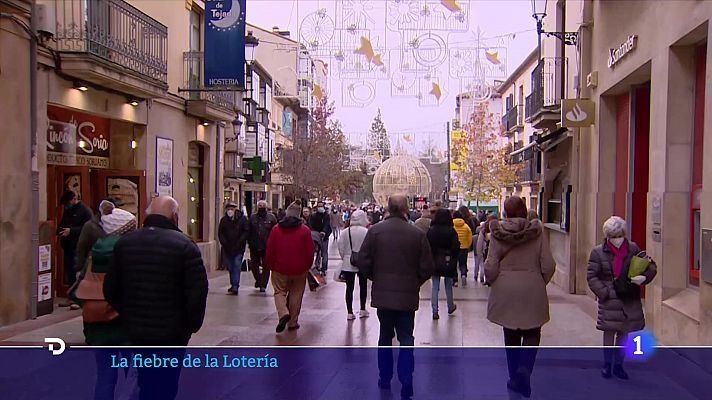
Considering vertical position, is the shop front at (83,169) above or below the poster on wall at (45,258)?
above

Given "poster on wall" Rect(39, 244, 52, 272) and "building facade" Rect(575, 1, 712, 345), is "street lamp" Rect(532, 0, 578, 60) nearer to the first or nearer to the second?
"building facade" Rect(575, 1, 712, 345)

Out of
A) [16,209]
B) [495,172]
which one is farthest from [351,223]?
[495,172]

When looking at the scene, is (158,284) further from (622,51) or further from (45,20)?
(622,51)

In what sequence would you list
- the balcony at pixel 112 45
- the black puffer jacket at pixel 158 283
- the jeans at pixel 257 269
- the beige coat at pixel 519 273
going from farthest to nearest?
A: the jeans at pixel 257 269 < the balcony at pixel 112 45 < the beige coat at pixel 519 273 < the black puffer jacket at pixel 158 283

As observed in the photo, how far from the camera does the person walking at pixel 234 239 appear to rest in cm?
1277

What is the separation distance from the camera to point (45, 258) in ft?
33.0

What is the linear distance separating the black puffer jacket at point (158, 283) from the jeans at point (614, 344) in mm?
4195

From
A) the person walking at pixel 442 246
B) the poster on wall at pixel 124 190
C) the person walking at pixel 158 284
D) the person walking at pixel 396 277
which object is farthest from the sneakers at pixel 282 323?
the poster on wall at pixel 124 190

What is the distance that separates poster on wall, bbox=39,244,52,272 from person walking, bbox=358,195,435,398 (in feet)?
19.9

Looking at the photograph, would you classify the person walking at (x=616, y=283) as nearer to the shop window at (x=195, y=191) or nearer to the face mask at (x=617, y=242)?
the face mask at (x=617, y=242)

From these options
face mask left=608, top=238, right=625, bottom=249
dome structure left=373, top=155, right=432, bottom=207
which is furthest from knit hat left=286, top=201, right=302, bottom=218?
dome structure left=373, top=155, right=432, bottom=207

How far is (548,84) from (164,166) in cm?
927

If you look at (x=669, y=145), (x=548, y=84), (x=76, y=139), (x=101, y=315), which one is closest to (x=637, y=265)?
(x=669, y=145)

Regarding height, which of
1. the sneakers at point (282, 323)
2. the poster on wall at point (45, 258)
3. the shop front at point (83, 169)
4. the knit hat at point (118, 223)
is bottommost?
the sneakers at point (282, 323)
